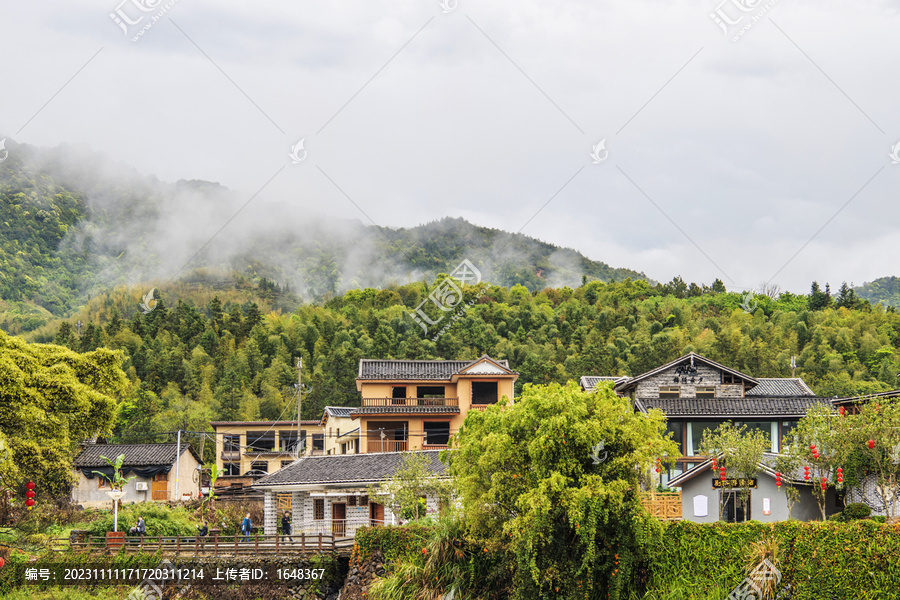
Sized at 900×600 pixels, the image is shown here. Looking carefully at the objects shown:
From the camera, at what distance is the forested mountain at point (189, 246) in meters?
126

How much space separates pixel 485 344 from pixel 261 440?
76.9 feet

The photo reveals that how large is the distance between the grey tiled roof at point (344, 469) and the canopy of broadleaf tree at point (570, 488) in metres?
10.9

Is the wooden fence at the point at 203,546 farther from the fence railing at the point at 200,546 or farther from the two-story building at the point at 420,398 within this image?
the two-story building at the point at 420,398

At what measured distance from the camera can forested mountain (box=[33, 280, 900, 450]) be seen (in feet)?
209

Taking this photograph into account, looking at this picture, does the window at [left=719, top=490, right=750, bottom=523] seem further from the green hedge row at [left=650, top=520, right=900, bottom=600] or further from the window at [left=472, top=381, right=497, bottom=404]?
the window at [left=472, top=381, right=497, bottom=404]

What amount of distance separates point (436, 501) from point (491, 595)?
368 inches

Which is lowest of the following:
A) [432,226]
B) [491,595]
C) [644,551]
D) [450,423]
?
[491,595]

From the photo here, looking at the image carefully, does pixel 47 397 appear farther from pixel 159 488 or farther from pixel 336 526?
pixel 159 488

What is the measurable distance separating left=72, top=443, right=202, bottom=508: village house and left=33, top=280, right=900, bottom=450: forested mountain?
46.6 feet

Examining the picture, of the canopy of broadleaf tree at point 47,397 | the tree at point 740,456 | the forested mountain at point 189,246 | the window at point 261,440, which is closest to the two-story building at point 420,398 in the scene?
the window at point 261,440

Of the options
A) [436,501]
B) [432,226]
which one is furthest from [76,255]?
[436,501]

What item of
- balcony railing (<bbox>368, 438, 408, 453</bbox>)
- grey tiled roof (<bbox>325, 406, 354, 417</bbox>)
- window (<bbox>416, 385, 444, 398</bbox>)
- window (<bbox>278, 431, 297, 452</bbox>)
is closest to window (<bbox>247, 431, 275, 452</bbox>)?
window (<bbox>278, 431, 297, 452</bbox>)

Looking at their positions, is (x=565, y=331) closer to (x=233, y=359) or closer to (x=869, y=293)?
(x=233, y=359)

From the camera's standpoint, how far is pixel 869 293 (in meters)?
→ 158
